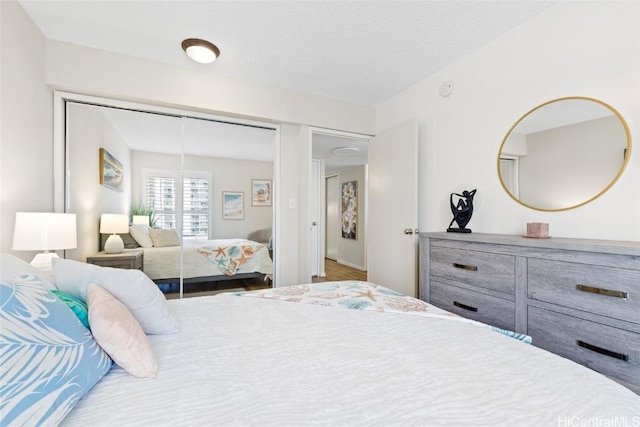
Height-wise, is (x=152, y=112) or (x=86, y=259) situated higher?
(x=152, y=112)

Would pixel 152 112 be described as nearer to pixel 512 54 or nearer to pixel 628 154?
pixel 512 54

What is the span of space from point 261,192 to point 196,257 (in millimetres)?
936

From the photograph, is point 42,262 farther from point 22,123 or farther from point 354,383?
point 354,383

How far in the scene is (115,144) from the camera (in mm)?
2543

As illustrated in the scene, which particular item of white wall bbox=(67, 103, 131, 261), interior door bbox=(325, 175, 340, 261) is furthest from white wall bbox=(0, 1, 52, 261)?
interior door bbox=(325, 175, 340, 261)

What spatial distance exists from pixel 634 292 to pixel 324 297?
135cm

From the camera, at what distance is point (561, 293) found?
55.4 inches

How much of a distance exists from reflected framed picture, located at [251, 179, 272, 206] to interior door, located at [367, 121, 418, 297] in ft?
3.98

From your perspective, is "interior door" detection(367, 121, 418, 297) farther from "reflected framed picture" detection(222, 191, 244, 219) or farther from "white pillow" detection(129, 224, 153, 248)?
"white pillow" detection(129, 224, 153, 248)

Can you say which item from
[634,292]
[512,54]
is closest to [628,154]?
[634,292]

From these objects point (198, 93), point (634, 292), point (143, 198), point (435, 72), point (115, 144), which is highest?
point (435, 72)

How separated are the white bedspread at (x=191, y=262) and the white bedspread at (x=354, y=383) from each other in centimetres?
183

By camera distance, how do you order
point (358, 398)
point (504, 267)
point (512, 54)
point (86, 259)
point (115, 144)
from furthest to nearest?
point (115, 144) < point (86, 259) < point (512, 54) < point (504, 267) < point (358, 398)

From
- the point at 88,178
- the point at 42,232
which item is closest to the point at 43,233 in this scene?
the point at 42,232
